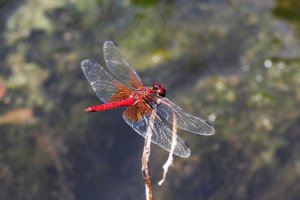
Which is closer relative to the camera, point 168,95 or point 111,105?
point 111,105

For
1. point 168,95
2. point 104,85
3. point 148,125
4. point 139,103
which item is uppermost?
point 168,95

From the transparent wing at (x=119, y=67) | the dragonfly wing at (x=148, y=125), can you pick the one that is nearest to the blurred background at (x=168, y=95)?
the transparent wing at (x=119, y=67)

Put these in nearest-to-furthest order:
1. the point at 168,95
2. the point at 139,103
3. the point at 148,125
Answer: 1. the point at 148,125
2. the point at 139,103
3. the point at 168,95

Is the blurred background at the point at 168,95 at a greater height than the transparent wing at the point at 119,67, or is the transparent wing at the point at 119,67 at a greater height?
the blurred background at the point at 168,95

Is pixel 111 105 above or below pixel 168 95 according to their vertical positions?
below

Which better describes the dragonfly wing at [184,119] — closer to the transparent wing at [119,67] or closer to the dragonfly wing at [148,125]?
the dragonfly wing at [148,125]

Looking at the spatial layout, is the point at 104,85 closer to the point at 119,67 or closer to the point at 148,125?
the point at 119,67

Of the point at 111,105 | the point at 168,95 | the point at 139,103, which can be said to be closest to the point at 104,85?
the point at 111,105

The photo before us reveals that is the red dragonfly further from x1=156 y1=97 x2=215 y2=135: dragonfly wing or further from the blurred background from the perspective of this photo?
the blurred background
